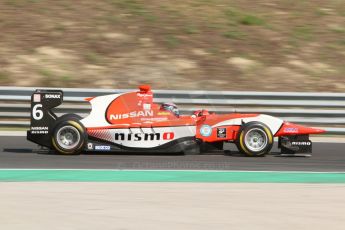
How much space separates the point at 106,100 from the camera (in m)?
10.6

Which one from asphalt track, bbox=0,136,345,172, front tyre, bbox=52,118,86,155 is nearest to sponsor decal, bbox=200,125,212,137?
asphalt track, bbox=0,136,345,172

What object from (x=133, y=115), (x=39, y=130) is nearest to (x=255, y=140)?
(x=133, y=115)

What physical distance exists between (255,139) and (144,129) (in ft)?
5.28

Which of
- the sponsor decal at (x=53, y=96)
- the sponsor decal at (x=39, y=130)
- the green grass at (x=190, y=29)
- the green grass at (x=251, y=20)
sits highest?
the green grass at (x=251, y=20)

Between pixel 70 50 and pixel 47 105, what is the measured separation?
6.93 meters

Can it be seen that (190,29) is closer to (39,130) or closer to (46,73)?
(46,73)

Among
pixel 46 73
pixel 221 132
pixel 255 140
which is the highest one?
pixel 46 73

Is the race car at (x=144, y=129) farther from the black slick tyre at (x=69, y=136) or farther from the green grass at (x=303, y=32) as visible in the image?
the green grass at (x=303, y=32)

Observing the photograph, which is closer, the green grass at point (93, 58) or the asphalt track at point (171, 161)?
the asphalt track at point (171, 161)

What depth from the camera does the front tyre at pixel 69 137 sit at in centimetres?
1041

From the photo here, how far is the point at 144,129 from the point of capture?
34.2 ft

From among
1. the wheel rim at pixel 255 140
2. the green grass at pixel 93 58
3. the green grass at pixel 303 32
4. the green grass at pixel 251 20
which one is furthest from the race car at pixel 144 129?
the green grass at pixel 251 20
